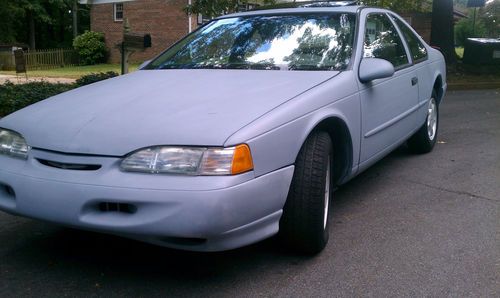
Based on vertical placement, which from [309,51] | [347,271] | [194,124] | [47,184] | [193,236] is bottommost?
[347,271]

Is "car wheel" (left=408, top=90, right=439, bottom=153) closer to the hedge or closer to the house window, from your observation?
the hedge

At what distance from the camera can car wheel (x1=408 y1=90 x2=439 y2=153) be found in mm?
5973

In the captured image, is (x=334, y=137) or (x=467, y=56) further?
(x=467, y=56)

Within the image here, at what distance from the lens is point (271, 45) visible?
13.7 ft

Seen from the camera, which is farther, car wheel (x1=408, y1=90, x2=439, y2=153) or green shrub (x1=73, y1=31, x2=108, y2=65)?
green shrub (x1=73, y1=31, x2=108, y2=65)

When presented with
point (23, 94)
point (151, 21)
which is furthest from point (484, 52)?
point (151, 21)

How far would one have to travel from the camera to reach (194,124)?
2.86m

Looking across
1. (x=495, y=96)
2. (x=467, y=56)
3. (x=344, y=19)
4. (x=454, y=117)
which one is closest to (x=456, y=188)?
(x=344, y=19)

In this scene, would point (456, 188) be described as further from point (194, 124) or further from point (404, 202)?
point (194, 124)

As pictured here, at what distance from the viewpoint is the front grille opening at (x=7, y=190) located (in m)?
2.96

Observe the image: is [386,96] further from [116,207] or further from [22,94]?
[22,94]

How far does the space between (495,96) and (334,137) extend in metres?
9.15

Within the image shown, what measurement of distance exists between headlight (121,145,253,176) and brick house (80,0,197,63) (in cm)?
2162

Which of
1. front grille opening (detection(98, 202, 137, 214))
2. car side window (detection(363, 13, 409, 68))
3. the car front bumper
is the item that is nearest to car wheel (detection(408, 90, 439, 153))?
car side window (detection(363, 13, 409, 68))
